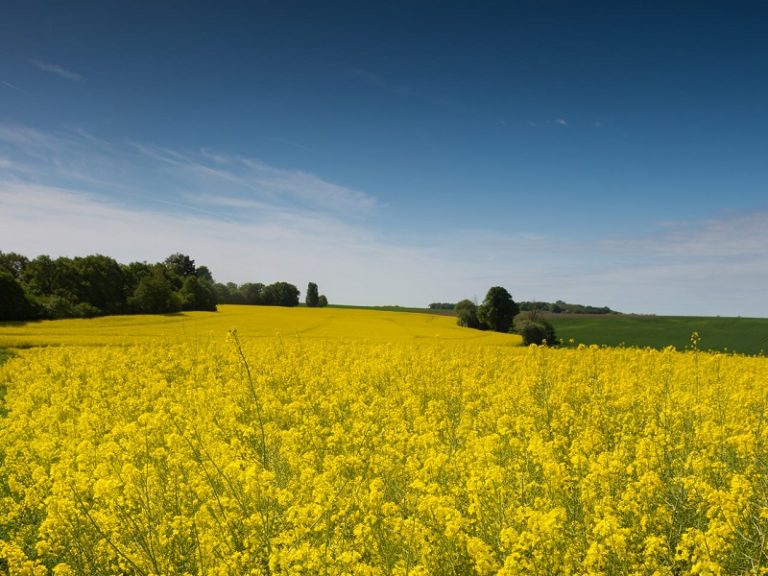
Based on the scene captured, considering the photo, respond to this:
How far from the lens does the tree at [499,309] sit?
160ft

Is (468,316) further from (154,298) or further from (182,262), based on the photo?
(182,262)

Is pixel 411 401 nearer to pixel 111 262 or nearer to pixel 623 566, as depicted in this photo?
pixel 623 566

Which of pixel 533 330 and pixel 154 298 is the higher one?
pixel 154 298

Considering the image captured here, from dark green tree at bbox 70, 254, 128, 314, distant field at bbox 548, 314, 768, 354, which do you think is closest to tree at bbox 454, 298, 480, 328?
distant field at bbox 548, 314, 768, 354

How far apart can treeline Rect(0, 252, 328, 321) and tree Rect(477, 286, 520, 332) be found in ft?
93.4

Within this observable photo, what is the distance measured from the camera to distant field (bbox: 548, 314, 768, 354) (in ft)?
149

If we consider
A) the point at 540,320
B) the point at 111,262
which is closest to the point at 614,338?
the point at 540,320

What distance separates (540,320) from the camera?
4394 cm

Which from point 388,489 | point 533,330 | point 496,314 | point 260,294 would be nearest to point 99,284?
point 260,294

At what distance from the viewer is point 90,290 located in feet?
143

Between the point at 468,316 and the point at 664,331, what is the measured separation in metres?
20.7

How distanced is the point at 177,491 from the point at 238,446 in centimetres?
178

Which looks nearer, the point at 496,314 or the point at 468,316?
the point at 496,314

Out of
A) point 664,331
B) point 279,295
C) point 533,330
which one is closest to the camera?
point 533,330
